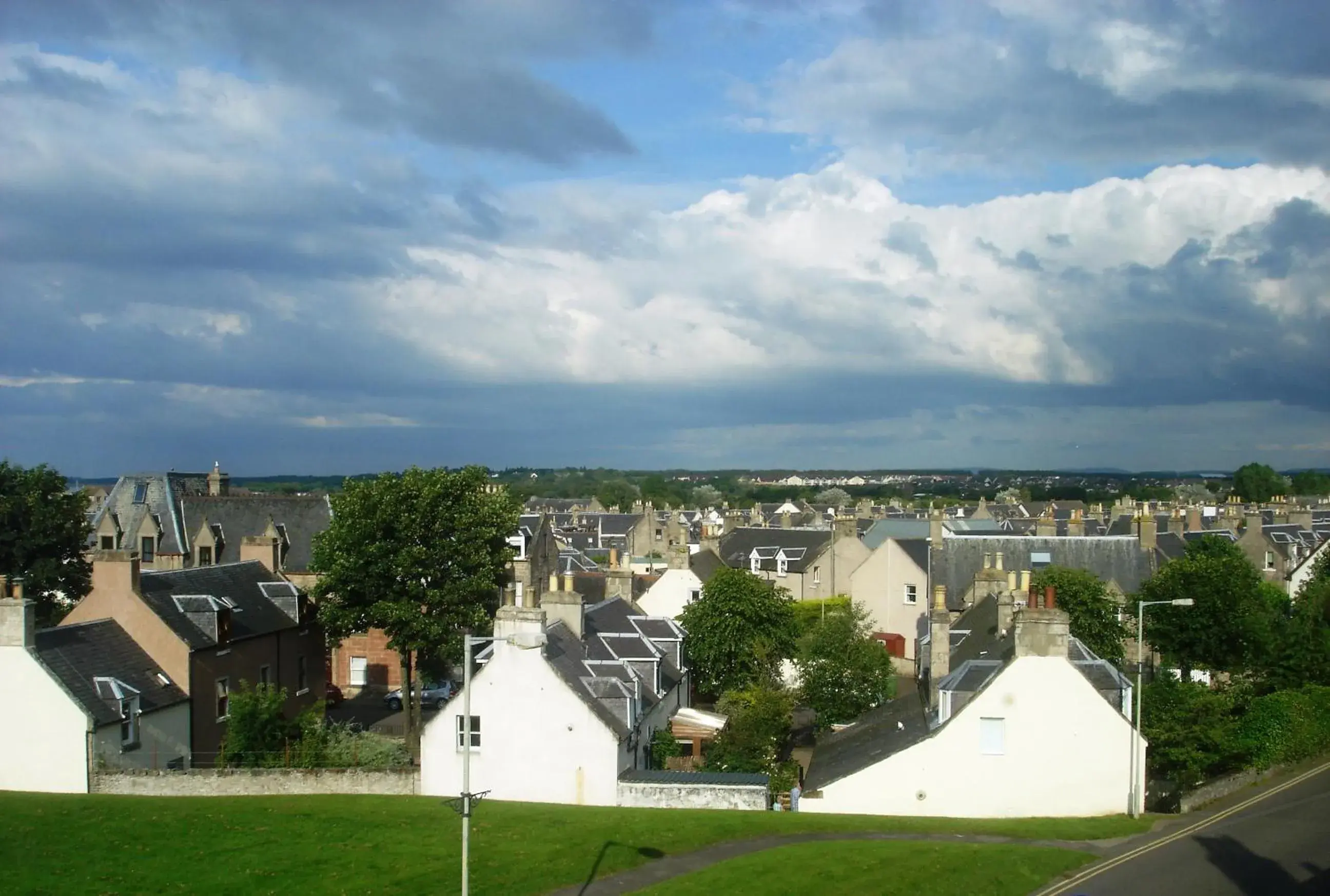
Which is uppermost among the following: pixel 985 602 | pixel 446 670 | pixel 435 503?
pixel 435 503

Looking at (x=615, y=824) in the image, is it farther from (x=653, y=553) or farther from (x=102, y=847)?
(x=653, y=553)

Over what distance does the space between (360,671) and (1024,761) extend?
3891cm

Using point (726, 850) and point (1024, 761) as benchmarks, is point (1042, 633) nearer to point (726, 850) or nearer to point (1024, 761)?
point (1024, 761)

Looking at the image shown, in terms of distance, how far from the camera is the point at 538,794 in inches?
1395

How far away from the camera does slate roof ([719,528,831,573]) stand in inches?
3492

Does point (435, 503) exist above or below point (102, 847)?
above

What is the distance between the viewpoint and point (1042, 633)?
111 ft

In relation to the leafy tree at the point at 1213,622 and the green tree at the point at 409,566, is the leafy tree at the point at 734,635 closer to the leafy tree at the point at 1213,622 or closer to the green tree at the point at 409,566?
the green tree at the point at 409,566

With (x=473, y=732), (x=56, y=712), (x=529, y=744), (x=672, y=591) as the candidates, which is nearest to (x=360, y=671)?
(x=672, y=591)

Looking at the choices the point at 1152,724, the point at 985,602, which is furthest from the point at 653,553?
the point at 1152,724

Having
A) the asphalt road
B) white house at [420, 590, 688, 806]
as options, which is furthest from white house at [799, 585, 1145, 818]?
white house at [420, 590, 688, 806]

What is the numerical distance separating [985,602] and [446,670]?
2770 cm

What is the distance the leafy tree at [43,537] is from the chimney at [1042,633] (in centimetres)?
4334

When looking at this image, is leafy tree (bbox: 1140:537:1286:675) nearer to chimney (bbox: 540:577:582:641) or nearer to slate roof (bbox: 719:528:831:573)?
chimney (bbox: 540:577:582:641)
